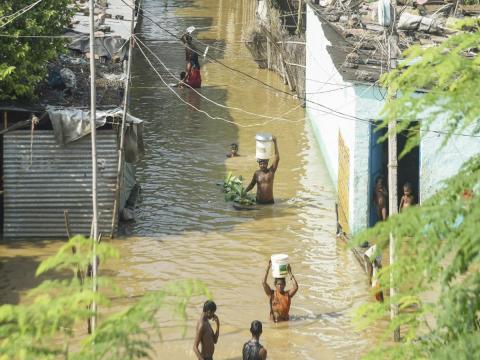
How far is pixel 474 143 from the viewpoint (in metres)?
14.4

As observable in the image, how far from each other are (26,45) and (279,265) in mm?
5284

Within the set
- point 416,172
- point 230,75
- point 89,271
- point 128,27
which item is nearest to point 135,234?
point 89,271

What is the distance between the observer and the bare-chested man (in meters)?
15.9

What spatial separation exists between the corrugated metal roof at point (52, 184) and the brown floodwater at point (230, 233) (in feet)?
1.15

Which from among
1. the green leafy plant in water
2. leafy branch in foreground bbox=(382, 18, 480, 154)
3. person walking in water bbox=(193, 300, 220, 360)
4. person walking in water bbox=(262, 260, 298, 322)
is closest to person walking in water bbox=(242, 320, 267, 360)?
person walking in water bbox=(193, 300, 220, 360)

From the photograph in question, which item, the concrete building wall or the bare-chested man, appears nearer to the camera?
the concrete building wall

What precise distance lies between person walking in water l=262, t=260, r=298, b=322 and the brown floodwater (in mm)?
145

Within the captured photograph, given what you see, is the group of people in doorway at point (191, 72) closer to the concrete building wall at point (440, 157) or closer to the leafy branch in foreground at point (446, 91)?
the concrete building wall at point (440, 157)

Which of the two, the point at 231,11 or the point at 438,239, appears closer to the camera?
the point at 438,239

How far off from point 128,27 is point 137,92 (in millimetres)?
2948

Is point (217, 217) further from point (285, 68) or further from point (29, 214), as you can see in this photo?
point (285, 68)

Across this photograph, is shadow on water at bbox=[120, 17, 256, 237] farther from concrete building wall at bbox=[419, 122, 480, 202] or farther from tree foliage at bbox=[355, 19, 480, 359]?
tree foliage at bbox=[355, 19, 480, 359]

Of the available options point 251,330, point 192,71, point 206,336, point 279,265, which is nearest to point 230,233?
point 279,265

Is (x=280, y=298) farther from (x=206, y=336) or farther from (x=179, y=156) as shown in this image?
(x=179, y=156)
